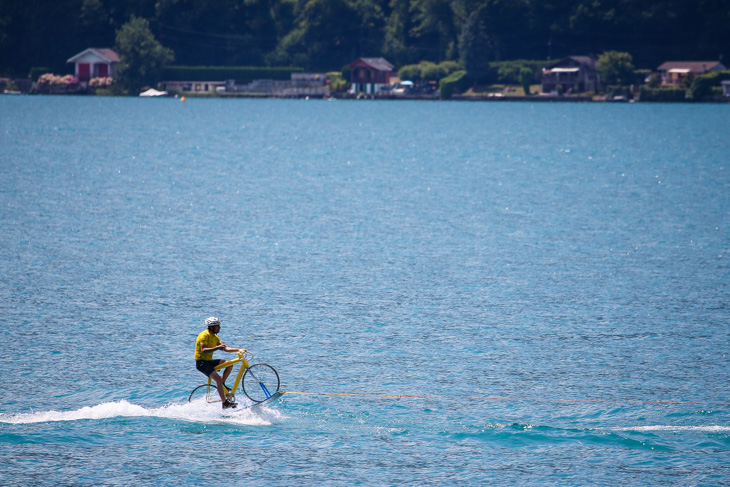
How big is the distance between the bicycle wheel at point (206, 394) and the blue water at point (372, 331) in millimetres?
400

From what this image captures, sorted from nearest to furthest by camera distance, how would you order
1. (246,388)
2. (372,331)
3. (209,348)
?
(209,348)
(246,388)
(372,331)

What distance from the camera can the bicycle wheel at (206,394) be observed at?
2655 cm

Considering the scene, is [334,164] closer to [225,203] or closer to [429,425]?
[225,203]

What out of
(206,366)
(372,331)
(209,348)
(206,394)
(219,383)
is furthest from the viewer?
(372,331)

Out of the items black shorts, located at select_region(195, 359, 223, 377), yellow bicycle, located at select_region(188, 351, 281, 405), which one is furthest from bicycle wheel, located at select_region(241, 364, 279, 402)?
black shorts, located at select_region(195, 359, 223, 377)

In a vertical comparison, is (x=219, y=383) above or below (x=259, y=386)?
above

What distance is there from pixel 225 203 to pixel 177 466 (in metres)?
48.7

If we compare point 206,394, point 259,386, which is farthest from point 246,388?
point 206,394

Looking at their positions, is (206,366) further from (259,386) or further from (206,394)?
(259,386)

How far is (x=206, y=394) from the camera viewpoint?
27281 millimetres

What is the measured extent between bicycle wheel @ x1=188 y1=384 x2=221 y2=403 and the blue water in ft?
1.31

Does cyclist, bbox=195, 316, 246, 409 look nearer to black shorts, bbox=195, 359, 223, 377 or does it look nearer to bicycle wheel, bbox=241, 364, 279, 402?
black shorts, bbox=195, 359, 223, 377

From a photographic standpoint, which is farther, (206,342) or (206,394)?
(206,394)

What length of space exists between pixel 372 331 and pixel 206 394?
9.03m
